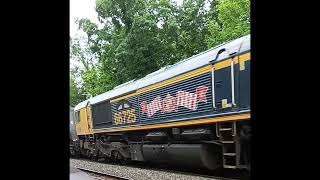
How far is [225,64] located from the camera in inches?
344

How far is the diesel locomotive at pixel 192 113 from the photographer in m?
8.40

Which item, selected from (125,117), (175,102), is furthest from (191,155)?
(125,117)

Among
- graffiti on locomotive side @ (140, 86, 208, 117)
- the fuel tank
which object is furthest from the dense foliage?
the fuel tank

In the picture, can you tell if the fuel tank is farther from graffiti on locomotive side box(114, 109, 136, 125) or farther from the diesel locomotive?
graffiti on locomotive side box(114, 109, 136, 125)

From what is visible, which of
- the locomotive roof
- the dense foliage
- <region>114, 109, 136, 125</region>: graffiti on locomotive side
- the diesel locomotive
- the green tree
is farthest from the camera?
the dense foliage

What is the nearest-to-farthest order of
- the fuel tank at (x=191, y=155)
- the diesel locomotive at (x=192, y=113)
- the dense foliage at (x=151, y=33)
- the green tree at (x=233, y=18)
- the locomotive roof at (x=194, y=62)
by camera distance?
the diesel locomotive at (x=192, y=113) < the locomotive roof at (x=194, y=62) < the fuel tank at (x=191, y=155) < the green tree at (x=233, y=18) < the dense foliage at (x=151, y=33)

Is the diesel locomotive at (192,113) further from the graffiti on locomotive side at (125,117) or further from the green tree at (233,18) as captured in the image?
the green tree at (233,18)

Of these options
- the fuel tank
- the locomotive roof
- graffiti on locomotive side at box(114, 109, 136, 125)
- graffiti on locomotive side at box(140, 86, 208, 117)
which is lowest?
the fuel tank

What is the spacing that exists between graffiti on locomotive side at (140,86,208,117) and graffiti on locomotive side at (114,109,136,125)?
75 cm

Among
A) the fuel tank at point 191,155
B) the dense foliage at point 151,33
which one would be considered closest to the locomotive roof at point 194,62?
the fuel tank at point 191,155

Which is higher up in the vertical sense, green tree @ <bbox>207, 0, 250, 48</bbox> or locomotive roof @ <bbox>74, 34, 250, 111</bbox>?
green tree @ <bbox>207, 0, 250, 48</bbox>

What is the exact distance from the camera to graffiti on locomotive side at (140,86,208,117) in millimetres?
9547

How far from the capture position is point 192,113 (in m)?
9.88
